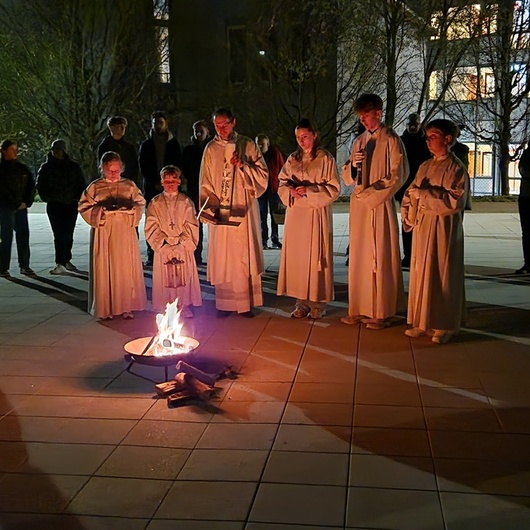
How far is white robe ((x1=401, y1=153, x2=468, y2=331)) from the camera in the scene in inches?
234

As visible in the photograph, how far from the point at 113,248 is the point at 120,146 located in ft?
9.38

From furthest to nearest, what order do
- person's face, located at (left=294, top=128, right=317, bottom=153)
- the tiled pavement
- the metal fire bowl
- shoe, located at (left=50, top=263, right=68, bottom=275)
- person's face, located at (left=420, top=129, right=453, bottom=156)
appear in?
shoe, located at (left=50, top=263, right=68, bottom=275), person's face, located at (left=294, top=128, right=317, bottom=153), person's face, located at (left=420, top=129, right=453, bottom=156), the metal fire bowl, the tiled pavement

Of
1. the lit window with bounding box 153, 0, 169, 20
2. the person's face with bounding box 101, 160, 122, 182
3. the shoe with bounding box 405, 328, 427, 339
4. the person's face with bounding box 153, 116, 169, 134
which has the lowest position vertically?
the shoe with bounding box 405, 328, 427, 339

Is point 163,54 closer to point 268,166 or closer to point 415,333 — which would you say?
point 268,166

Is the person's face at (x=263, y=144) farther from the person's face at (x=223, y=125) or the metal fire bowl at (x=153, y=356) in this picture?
the metal fire bowl at (x=153, y=356)

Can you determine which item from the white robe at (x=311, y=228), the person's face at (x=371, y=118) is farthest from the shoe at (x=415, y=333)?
the person's face at (x=371, y=118)

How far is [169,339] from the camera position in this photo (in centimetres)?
529

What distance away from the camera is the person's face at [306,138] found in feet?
22.0

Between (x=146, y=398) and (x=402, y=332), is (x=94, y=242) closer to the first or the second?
(x=146, y=398)

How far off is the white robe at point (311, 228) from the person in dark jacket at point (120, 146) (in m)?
2.81

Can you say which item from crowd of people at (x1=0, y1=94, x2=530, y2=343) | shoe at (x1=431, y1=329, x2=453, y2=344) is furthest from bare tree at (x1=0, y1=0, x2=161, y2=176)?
shoe at (x1=431, y1=329, x2=453, y2=344)

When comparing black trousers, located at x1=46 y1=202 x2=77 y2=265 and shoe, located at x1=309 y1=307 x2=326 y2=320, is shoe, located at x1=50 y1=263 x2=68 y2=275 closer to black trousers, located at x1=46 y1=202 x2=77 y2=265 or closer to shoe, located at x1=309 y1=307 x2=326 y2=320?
black trousers, located at x1=46 y1=202 x2=77 y2=265

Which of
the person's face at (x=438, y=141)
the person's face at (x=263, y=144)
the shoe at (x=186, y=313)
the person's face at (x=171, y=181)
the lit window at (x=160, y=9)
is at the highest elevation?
the lit window at (x=160, y=9)

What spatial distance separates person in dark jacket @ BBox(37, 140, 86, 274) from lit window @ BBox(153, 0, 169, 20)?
1244cm
